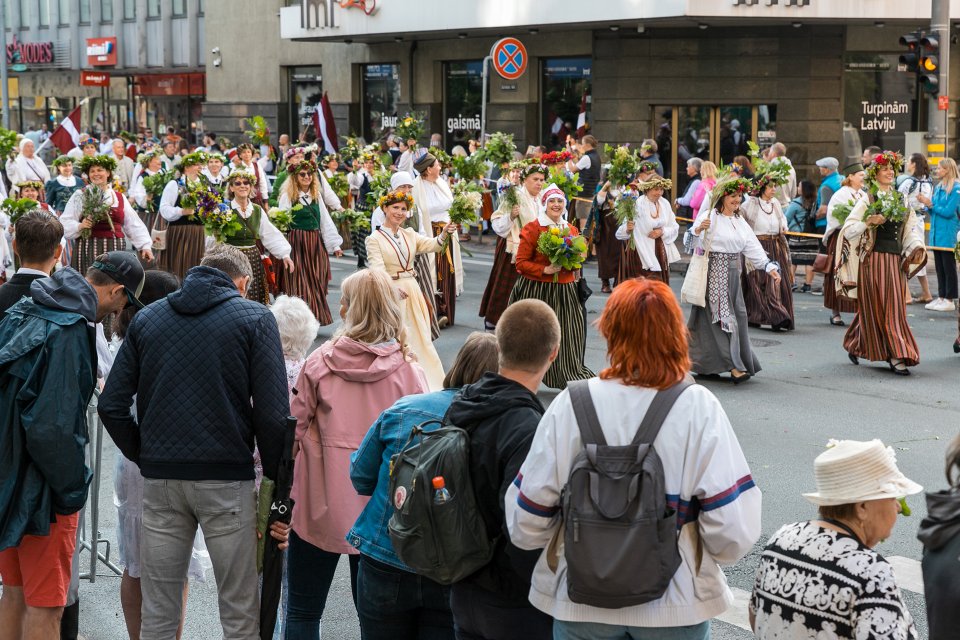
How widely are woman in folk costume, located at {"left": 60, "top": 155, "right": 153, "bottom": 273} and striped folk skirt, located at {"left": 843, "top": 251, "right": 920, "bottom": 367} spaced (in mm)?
6911

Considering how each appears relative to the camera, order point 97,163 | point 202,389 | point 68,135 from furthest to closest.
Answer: point 68,135 < point 97,163 < point 202,389

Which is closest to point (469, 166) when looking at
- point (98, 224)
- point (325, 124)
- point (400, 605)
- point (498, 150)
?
point (498, 150)

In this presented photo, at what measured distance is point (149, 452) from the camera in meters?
4.86

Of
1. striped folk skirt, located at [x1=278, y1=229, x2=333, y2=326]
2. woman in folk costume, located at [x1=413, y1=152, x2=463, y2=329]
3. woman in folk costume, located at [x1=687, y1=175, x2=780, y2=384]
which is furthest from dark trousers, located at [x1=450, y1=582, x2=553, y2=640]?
woman in folk costume, located at [x1=413, y1=152, x2=463, y2=329]

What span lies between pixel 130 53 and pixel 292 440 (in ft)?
143

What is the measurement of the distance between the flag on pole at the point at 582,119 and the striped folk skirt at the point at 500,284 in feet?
41.8

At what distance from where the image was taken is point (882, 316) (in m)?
12.1

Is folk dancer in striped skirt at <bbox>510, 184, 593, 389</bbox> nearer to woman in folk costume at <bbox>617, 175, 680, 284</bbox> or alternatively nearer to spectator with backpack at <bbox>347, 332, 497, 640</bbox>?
woman in folk costume at <bbox>617, 175, 680, 284</bbox>

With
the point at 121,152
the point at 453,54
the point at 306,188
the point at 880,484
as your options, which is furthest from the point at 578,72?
the point at 880,484

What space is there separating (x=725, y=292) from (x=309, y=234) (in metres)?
4.74

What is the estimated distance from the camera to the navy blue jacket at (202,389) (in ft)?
15.7

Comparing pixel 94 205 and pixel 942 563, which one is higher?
pixel 94 205

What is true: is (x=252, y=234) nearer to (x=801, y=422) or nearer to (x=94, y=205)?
(x=94, y=205)

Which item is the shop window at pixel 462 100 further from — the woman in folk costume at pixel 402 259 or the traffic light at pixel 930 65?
the woman in folk costume at pixel 402 259
